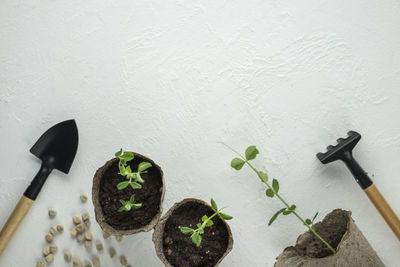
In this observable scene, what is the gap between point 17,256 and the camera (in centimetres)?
99

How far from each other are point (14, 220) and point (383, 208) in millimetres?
913

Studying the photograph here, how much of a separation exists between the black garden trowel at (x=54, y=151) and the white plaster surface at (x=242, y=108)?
0.03 m

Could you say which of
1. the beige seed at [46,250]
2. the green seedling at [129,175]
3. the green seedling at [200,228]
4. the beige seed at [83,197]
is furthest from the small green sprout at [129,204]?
the beige seed at [46,250]

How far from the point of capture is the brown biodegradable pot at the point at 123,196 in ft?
2.78

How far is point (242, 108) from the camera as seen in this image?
3.25ft

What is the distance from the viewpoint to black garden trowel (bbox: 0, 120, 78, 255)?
966mm

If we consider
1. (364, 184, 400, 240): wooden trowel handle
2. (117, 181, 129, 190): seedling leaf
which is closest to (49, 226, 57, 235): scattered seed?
(117, 181, 129, 190): seedling leaf

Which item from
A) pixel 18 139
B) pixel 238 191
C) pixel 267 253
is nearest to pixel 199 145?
pixel 238 191

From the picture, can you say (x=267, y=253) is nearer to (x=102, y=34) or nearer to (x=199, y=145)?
(x=199, y=145)

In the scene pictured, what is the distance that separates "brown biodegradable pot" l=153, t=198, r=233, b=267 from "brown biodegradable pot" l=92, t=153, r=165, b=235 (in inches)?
1.7

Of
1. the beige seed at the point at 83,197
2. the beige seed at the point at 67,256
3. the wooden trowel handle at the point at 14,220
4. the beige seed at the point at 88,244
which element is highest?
the wooden trowel handle at the point at 14,220

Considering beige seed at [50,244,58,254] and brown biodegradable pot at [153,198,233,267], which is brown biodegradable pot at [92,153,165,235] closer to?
brown biodegradable pot at [153,198,233,267]

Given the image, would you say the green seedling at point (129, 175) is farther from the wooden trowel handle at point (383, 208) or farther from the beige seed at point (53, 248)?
the wooden trowel handle at point (383, 208)

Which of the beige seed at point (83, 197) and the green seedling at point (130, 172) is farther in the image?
the beige seed at point (83, 197)
